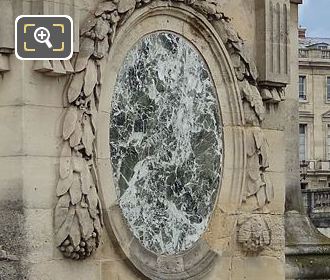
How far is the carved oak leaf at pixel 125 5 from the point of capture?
8.83 metres

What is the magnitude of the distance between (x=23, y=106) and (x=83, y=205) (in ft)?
2.75

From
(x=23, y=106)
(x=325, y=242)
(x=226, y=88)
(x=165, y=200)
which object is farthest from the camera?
(x=325, y=242)

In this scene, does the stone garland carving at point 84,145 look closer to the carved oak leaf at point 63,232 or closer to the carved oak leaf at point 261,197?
the carved oak leaf at point 63,232

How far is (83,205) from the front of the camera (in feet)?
27.3

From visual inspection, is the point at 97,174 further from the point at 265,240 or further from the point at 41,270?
the point at 265,240

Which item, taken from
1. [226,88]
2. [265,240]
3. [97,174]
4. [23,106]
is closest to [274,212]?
[265,240]

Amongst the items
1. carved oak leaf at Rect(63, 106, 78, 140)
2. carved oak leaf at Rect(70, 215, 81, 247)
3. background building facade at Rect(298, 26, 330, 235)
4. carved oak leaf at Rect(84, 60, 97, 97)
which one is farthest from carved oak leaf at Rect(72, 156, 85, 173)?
background building facade at Rect(298, 26, 330, 235)

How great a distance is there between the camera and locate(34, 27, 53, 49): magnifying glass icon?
6.36 metres

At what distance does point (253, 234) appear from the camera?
1010 centimetres

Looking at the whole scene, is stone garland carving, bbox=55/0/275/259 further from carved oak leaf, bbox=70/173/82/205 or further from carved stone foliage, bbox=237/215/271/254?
carved stone foliage, bbox=237/215/271/254

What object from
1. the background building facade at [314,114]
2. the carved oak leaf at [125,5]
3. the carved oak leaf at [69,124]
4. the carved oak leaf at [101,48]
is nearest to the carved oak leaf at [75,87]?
the carved oak leaf at [69,124]

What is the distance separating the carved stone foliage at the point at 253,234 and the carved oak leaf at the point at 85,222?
2.09m

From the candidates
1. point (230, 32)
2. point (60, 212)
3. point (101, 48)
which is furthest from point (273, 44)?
point (60, 212)

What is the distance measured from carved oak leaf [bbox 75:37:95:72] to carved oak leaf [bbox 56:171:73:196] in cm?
78
